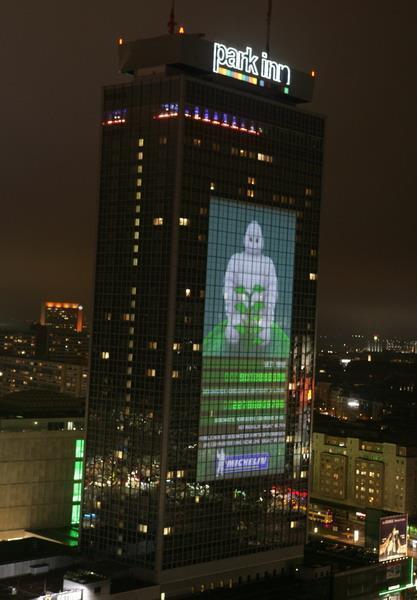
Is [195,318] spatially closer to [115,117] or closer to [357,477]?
[115,117]

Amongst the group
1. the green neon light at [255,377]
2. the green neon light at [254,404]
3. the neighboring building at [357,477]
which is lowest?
the neighboring building at [357,477]

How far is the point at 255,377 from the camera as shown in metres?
91.6

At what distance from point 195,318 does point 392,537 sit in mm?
30101

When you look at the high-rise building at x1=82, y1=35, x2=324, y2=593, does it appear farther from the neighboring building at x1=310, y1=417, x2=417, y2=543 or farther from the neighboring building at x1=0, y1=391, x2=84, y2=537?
the neighboring building at x1=310, y1=417, x2=417, y2=543

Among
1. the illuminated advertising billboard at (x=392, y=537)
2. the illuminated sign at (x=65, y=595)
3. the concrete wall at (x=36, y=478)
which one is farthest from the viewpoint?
the concrete wall at (x=36, y=478)

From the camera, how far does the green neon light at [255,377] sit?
89.2 meters

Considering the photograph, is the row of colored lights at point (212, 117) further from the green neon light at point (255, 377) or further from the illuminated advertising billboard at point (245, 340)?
the green neon light at point (255, 377)

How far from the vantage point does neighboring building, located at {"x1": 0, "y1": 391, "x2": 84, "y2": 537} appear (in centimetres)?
10006

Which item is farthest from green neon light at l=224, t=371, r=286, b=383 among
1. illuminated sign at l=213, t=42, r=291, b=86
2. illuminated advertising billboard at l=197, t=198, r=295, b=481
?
illuminated sign at l=213, t=42, r=291, b=86

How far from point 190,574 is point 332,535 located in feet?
178

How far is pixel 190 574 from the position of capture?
85312mm

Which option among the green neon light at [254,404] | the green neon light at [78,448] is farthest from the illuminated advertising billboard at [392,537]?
the green neon light at [78,448]

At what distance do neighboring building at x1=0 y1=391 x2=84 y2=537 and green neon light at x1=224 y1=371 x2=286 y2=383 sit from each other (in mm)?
23252

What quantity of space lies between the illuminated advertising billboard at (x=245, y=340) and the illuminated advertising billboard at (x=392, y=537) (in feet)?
40.1
